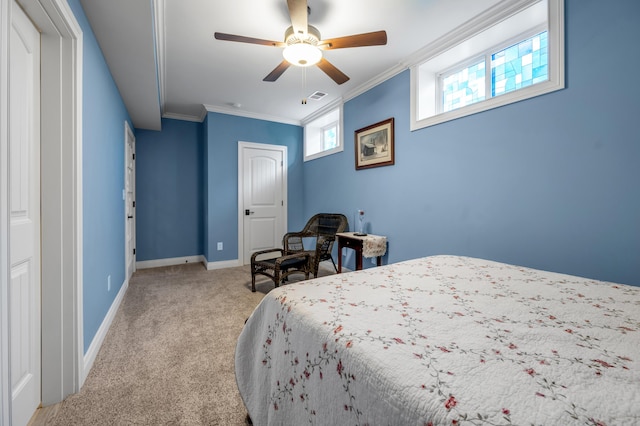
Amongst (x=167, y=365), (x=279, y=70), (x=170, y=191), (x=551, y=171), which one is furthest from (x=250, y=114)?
(x=551, y=171)

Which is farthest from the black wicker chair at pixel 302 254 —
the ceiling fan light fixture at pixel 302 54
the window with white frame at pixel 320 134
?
the ceiling fan light fixture at pixel 302 54

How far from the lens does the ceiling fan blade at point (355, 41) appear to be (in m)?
1.93

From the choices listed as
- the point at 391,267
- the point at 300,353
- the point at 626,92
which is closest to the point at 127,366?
the point at 300,353

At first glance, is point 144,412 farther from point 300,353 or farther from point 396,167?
point 396,167

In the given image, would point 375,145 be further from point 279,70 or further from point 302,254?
point 302,254

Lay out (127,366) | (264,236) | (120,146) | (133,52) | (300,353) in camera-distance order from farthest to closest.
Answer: (264,236) → (120,146) → (133,52) → (127,366) → (300,353)

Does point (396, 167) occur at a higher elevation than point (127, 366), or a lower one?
higher

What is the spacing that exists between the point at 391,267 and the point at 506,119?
1618mm

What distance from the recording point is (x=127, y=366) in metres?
1.80

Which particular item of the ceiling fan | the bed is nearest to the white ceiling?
the ceiling fan

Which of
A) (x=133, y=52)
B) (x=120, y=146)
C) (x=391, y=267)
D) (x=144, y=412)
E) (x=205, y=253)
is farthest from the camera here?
(x=205, y=253)

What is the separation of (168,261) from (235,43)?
3572mm

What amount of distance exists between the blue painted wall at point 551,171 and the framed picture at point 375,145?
0.15 m

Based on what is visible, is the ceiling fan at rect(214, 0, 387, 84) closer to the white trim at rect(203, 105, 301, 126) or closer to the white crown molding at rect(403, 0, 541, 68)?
the white crown molding at rect(403, 0, 541, 68)
